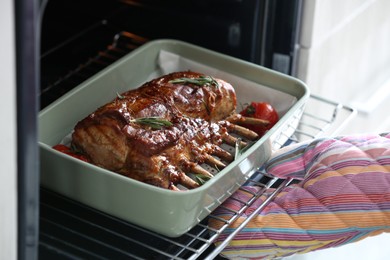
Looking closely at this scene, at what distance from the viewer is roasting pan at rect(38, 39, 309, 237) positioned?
3.67ft

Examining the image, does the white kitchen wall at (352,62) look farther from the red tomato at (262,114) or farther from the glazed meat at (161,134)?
the glazed meat at (161,134)

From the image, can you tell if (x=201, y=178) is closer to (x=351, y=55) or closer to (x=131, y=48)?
(x=131, y=48)

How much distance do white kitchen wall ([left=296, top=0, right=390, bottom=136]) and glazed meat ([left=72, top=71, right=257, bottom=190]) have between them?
347 mm

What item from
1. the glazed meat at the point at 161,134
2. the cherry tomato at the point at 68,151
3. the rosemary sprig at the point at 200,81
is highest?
the rosemary sprig at the point at 200,81

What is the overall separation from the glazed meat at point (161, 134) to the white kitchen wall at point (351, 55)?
347 mm

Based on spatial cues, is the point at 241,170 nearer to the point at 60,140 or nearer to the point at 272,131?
the point at 272,131

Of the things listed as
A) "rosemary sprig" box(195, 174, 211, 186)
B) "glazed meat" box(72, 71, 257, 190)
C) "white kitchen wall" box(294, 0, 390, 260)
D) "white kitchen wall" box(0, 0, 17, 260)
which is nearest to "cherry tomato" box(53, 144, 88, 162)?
"glazed meat" box(72, 71, 257, 190)

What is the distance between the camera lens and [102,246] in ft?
4.01

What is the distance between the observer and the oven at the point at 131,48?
48.0 inches

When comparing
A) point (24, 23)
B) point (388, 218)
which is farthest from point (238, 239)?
point (24, 23)

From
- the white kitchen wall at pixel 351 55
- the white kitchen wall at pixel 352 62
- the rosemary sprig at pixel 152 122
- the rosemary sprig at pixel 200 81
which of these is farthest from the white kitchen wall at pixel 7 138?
the white kitchen wall at pixel 351 55

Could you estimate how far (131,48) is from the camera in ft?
5.56

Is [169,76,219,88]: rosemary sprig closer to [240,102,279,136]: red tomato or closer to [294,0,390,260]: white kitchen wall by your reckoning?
[240,102,279,136]: red tomato

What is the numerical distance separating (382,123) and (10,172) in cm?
144
